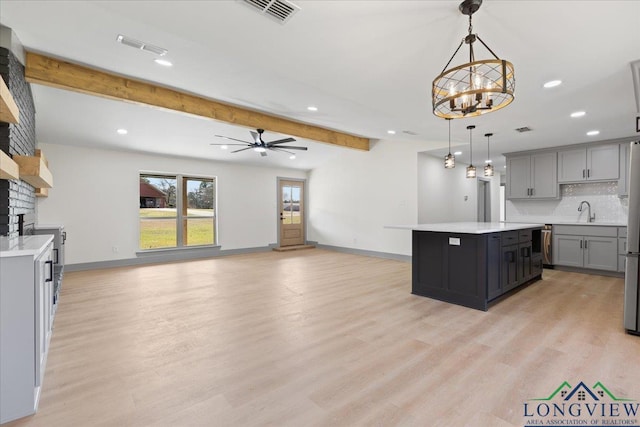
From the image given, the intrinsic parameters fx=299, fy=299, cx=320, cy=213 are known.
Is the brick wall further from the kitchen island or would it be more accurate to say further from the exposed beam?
the kitchen island

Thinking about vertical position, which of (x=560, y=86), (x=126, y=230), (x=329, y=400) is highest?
(x=560, y=86)

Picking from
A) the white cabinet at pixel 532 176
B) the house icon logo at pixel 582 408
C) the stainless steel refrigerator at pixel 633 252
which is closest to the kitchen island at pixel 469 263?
the stainless steel refrigerator at pixel 633 252

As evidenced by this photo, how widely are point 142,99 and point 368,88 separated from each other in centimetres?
293

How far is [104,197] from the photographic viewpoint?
6277 mm

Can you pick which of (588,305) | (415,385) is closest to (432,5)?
(415,385)

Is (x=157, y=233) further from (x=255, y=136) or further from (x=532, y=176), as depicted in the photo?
(x=532, y=176)

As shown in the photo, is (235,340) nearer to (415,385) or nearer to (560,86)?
(415,385)

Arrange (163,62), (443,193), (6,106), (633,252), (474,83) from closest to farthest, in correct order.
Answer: (474,83) < (6,106) < (633,252) < (163,62) < (443,193)

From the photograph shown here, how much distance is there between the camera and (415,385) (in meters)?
2.06

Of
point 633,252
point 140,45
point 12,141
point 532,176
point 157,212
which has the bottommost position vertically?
point 633,252

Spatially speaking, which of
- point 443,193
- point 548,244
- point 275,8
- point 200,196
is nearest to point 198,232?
point 200,196

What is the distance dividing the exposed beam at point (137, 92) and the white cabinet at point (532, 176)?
4.74m

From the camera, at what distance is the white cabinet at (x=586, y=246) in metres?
5.17

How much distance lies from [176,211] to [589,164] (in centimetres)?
886
